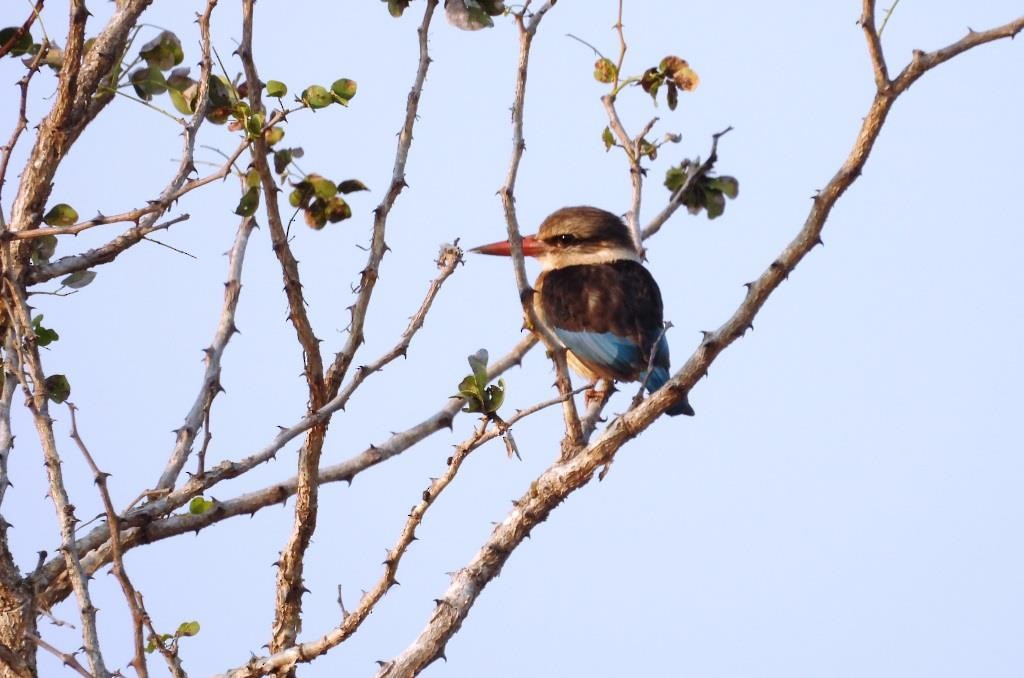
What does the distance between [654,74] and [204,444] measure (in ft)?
6.60

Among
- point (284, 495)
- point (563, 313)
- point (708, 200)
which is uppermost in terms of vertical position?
point (563, 313)

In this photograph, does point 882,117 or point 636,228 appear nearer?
point 882,117

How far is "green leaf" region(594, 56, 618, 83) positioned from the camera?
462 cm

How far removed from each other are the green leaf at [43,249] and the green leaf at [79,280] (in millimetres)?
86

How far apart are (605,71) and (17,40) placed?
6.43ft

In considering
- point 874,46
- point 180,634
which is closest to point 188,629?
point 180,634

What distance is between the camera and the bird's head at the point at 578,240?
6012 millimetres

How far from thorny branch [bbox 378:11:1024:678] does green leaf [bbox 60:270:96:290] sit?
1352mm

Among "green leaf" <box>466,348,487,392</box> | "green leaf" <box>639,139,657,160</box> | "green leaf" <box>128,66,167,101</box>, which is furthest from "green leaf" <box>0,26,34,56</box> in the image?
"green leaf" <box>639,139,657,160</box>

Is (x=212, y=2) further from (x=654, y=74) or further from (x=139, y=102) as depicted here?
(x=654, y=74)

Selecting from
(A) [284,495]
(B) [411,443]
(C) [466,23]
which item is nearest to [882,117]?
(C) [466,23]

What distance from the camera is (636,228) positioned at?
5.03 metres

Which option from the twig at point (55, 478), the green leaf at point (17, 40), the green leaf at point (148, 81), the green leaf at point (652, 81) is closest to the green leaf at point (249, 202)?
the green leaf at point (148, 81)

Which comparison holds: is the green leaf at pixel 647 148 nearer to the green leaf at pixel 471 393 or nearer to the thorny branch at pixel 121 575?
the green leaf at pixel 471 393
